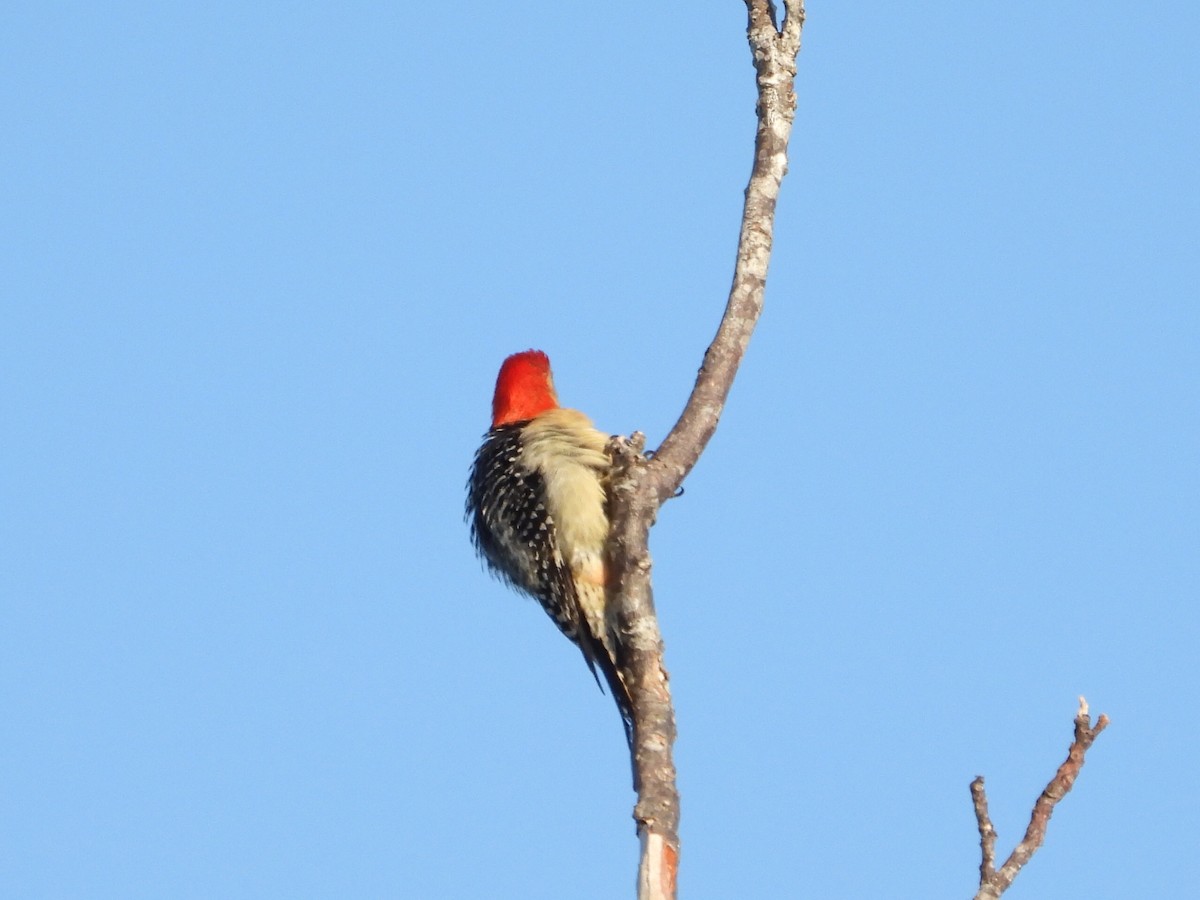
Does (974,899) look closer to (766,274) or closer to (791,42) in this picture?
(766,274)

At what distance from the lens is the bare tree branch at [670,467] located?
5.05 m

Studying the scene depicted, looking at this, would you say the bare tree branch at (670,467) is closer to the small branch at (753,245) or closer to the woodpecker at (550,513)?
the small branch at (753,245)

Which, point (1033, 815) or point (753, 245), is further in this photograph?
point (753, 245)

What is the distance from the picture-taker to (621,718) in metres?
7.28

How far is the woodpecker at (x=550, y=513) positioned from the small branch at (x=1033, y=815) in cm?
269

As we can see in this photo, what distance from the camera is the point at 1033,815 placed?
15.3 ft

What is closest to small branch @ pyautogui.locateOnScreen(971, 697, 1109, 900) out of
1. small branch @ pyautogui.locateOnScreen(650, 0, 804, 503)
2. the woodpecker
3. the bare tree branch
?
the bare tree branch

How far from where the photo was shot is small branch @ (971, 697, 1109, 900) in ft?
14.8

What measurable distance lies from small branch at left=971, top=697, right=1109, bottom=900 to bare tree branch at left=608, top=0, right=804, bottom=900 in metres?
0.97

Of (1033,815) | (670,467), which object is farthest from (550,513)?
(1033,815)

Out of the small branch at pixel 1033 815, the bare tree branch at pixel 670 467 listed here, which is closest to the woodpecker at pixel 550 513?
the bare tree branch at pixel 670 467

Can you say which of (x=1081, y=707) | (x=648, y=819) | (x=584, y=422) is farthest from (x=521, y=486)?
(x=1081, y=707)

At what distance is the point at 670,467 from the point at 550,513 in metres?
1.87

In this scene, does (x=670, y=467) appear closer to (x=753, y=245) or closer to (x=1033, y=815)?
(x=753, y=245)
